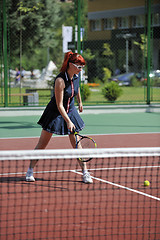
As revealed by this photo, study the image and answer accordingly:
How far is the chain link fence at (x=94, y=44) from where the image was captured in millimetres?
16469

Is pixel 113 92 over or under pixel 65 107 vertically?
under

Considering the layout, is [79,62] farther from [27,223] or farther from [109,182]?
[27,223]

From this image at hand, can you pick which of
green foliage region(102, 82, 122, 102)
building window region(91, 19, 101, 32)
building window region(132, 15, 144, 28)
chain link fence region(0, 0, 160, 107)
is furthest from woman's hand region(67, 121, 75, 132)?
building window region(132, 15, 144, 28)

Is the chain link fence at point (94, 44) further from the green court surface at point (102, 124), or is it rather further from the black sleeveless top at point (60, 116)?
the black sleeveless top at point (60, 116)

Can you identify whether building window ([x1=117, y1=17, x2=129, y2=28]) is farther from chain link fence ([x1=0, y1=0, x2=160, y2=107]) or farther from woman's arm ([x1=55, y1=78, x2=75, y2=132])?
woman's arm ([x1=55, y1=78, x2=75, y2=132])

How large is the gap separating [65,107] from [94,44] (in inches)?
1297

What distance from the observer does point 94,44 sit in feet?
128

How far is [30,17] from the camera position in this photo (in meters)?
25.8

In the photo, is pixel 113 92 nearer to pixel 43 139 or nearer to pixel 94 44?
pixel 43 139

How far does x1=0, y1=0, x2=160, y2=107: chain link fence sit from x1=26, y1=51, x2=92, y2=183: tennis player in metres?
8.92

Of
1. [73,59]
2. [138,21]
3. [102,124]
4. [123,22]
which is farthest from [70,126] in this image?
[123,22]

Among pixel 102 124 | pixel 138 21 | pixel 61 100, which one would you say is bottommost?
pixel 102 124

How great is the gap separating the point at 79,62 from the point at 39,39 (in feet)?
77.0

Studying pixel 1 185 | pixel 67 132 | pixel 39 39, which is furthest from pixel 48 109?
pixel 39 39
